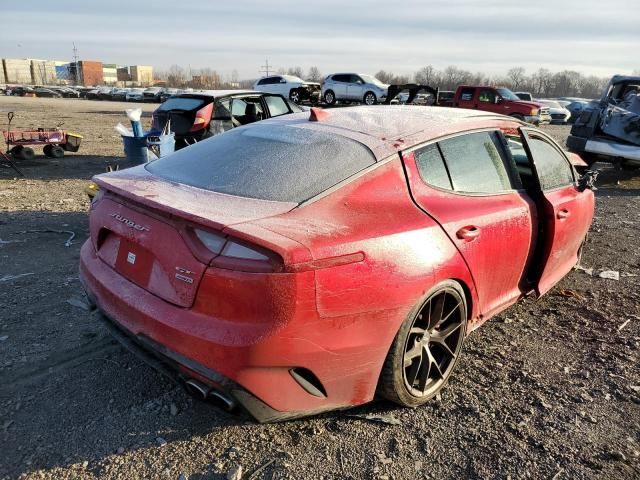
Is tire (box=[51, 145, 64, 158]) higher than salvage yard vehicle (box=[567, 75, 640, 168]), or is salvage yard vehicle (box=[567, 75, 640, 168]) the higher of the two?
salvage yard vehicle (box=[567, 75, 640, 168])

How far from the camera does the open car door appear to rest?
3.62m

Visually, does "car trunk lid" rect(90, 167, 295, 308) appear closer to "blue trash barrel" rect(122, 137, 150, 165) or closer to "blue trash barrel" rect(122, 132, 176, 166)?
"blue trash barrel" rect(122, 132, 176, 166)

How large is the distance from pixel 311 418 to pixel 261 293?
100cm

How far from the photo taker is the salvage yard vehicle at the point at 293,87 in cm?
2762

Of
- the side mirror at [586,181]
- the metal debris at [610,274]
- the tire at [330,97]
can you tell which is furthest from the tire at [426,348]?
the tire at [330,97]

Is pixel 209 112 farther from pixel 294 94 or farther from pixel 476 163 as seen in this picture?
pixel 294 94

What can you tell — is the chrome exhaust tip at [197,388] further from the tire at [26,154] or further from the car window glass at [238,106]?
the tire at [26,154]

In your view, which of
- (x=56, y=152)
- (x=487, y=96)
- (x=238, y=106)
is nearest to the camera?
(x=238, y=106)

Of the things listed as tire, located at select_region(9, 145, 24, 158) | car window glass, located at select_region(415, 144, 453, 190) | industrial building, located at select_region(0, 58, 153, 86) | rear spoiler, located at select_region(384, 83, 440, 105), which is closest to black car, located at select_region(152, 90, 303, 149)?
tire, located at select_region(9, 145, 24, 158)

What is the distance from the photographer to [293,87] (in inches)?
1147

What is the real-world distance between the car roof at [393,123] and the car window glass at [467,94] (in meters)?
20.4

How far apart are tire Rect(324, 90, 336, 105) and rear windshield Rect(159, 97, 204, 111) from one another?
21.4 meters

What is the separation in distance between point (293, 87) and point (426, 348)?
2809cm

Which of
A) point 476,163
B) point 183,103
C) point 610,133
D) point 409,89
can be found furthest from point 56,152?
point 610,133
